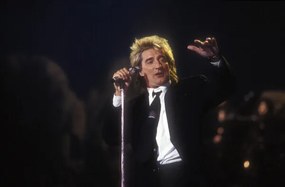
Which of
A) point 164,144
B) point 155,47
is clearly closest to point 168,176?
point 164,144

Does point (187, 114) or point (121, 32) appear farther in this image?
point (121, 32)

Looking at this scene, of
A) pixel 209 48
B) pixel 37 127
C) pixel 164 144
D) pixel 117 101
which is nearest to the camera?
pixel 209 48

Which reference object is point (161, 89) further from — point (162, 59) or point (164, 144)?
point (164, 144)

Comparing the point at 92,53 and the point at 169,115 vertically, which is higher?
the point at 92,53

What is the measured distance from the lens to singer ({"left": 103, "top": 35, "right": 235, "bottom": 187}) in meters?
2.50

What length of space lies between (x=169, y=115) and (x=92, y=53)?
3.74ft

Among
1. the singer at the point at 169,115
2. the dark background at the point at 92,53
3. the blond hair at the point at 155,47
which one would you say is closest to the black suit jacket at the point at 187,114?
the singer at the point at 169,115

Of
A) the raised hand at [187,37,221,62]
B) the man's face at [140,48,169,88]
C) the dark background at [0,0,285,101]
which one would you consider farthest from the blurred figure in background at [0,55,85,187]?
the raised hand at [187,37,221,62]

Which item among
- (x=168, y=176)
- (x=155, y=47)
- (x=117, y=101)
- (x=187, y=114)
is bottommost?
(x=168, y=176)

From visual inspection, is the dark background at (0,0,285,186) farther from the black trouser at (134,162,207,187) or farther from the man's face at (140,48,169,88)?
the black trouser at (134,162,207,187)

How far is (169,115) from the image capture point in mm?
2639

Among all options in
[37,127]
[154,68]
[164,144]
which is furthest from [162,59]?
[37,127]

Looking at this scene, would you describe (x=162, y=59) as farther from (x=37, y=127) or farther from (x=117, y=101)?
(x=37, y=127)

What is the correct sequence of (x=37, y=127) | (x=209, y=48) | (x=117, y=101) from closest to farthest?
(x=209, y=48) → (x=117, y=101) → (x=37, y=127)
